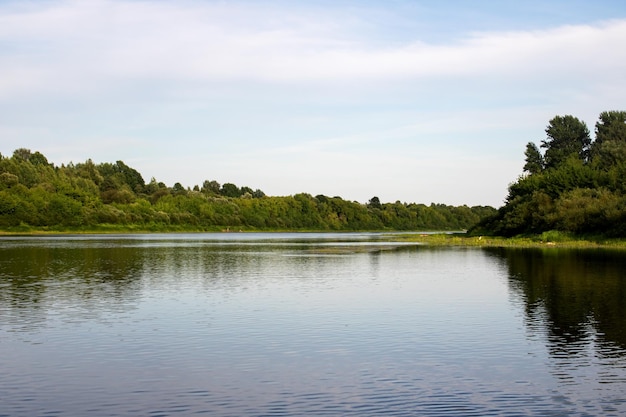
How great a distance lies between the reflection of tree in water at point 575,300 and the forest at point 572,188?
1591 inches

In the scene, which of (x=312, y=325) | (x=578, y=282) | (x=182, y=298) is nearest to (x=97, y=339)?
(x=312, y=325)

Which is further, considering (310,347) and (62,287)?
(62,287)

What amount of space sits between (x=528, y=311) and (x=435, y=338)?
9802 mm

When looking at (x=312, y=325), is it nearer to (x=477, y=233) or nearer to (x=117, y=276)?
(x=117, y=276)

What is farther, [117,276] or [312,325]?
[117,276]

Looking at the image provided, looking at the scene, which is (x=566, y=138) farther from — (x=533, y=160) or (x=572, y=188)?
(x=572, y=188)

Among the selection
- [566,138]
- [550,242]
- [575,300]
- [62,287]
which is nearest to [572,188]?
[550,242]

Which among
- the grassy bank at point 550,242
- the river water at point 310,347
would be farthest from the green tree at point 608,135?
the river water at point 310,347

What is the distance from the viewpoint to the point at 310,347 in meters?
26.3

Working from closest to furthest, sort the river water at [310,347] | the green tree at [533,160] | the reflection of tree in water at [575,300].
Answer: the river water at [310,347] → the reflection of tree in water at [575,300] → the green tree at [533,160]

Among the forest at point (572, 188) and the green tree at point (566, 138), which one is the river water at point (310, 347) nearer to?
the forest at point (572, 188)

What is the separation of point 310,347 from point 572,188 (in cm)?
10981

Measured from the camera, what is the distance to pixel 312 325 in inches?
1235

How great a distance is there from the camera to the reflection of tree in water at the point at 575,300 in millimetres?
27812
